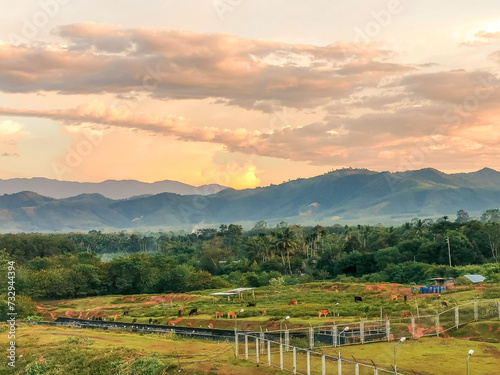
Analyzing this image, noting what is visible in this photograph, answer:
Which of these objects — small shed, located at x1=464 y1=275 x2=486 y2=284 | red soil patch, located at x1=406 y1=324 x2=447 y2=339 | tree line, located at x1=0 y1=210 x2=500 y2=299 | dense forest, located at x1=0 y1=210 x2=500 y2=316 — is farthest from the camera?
tree line, located at x1=0 y1=210 x2=500 y2=299

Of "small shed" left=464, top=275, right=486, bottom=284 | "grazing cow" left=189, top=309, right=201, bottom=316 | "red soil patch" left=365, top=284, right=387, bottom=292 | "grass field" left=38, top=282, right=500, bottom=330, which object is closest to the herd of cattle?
"grazing cow" left=189, top=309, right=201, bottom=316

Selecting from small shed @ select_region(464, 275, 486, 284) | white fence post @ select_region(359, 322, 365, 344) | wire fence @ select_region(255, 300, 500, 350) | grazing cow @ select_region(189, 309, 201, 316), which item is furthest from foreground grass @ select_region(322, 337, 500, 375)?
small shed @ select_region(464, 275, 486, 284)

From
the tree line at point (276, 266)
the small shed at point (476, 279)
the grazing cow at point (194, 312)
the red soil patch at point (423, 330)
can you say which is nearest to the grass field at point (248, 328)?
the red soil patch at point (423, 330)

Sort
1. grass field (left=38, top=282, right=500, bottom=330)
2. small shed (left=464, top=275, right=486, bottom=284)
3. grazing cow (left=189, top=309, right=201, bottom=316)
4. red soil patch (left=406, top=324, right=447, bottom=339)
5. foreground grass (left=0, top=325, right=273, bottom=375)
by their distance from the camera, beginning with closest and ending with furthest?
foreground grass (left=0, top=325, right=273, bottom=375) → red soil patch (left=406, top=324, right=447, bottom=339) → grass field (left=38, top=282, right=500, bottom=330) → grazing cow (left=189, top=309, right=201, bottom=316) → small shed (left=464, top=275, right=486, bottom=284)

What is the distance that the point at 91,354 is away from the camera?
43062 millimetres

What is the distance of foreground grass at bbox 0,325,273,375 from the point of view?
37.2 m

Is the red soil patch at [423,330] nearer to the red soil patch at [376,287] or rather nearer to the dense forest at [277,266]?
the red soil patch at [376,287]

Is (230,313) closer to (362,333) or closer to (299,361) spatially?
(362,333)

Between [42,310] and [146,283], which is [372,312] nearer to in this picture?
[42,310]

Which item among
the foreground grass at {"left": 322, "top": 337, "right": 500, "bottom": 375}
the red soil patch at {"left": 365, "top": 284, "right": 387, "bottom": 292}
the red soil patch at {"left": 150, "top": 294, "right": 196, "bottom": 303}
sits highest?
the foreground grass at {"left": 322, "top": 337, "right": 500, "bottom": 375}

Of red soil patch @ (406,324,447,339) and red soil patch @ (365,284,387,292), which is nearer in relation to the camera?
red soil patch @ (406,324,447,339)

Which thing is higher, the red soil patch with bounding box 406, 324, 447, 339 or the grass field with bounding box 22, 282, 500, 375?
the red soil patch with bounding box 406, 324, 447, 339

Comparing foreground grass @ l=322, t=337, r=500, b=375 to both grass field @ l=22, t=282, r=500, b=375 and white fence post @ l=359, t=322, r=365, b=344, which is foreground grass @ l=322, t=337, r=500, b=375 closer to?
grass field @ l=22, t=282, r=500, b=375

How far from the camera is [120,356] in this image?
136ft
